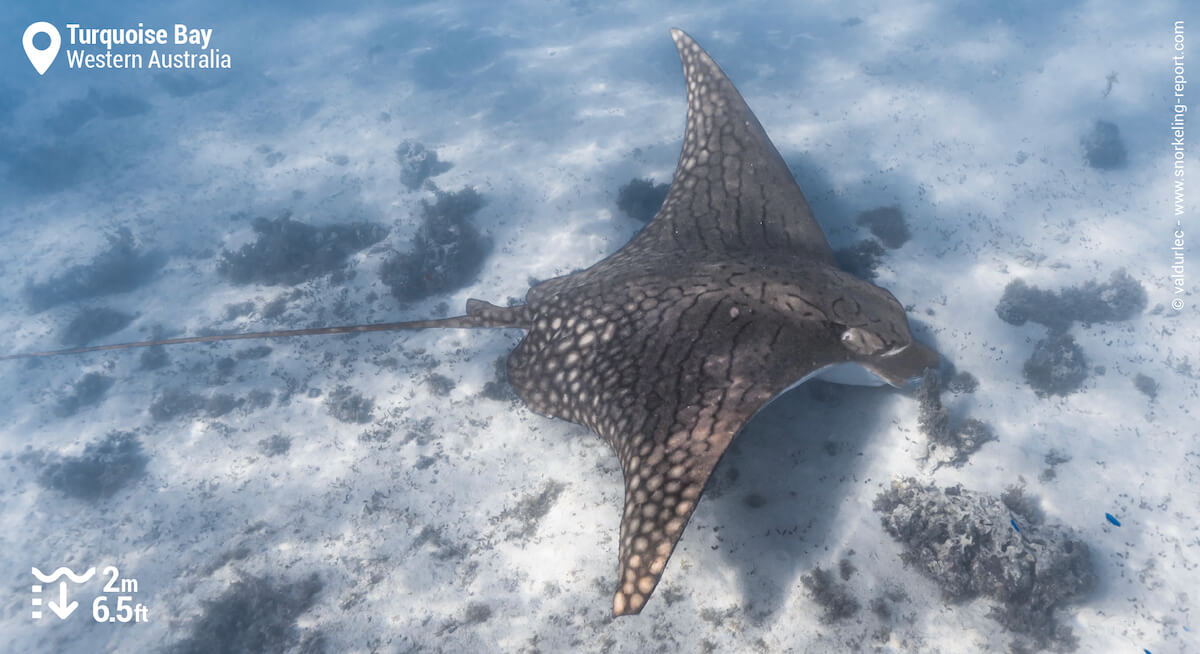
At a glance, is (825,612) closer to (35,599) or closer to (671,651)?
(671,651)

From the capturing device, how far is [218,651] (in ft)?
24.6

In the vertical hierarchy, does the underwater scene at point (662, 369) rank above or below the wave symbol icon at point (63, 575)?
above

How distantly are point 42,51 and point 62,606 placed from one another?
171 ft

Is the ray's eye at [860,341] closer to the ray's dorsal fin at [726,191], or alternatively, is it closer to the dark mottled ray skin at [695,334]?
the dark mottled ray skin at [695,334]

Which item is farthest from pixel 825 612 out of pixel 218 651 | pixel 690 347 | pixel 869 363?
pixel 218 651

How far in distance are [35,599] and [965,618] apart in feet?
45.2

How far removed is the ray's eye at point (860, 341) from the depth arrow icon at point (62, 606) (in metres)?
12.2

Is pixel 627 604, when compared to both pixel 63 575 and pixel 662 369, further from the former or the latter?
pixel 63 575

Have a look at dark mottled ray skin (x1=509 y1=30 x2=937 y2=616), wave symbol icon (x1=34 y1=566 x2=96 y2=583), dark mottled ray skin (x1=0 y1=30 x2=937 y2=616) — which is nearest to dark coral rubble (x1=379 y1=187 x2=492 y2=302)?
dark mottled ray skin (x1=0 y1=30 x2=937 y2=616)

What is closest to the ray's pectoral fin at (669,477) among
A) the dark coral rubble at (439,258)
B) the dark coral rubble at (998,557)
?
the dark coral rubble at (998,557)

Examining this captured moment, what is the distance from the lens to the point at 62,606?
8.95 m

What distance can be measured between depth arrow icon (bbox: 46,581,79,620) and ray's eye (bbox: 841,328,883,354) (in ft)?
39.9

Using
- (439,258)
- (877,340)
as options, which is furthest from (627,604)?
(439,258)

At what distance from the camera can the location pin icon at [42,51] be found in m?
37.5
